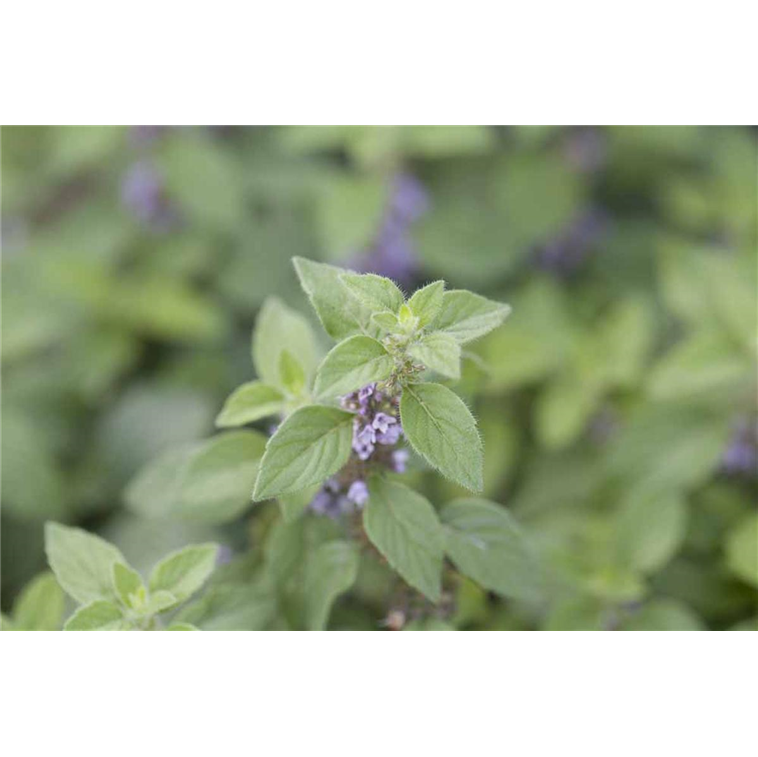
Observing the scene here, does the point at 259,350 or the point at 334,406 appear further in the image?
the point at 259,350

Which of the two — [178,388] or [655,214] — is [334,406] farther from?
[655,214]

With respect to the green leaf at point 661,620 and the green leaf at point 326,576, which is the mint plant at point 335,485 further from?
the green leaf at point 661,620

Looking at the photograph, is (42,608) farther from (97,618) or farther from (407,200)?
(407,200)

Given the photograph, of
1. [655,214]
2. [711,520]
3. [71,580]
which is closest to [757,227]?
[655,214]

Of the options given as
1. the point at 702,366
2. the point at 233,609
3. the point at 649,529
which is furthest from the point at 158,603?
the point at 702,366

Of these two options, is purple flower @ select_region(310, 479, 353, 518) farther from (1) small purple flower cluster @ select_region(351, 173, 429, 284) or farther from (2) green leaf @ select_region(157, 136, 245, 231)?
(2) green leaf @ select_region(157, 136, 245, 231)

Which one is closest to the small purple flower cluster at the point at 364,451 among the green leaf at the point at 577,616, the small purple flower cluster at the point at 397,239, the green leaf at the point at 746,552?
the green leaf at the point at 577,616

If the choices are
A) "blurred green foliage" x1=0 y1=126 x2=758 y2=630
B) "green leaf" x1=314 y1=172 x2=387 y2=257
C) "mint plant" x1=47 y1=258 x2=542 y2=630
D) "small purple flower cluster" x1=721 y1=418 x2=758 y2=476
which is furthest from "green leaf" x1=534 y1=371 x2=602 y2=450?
"mint plant" x1=47 y1=258 x2=542 y2=630
